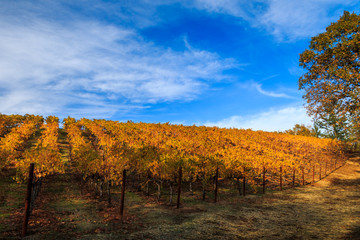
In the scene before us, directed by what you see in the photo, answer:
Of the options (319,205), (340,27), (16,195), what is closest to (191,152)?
(319,205)

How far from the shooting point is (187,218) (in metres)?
12.3

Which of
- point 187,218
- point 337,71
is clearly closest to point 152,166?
point 187,218

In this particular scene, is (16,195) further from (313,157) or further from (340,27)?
(313,157)

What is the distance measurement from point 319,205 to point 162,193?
13488 mm

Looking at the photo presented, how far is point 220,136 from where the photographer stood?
36.8 meters

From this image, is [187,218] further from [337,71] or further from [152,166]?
[337,71]

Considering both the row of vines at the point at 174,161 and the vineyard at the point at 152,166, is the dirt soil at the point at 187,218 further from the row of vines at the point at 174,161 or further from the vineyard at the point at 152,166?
the row of vines at the point at 174,161

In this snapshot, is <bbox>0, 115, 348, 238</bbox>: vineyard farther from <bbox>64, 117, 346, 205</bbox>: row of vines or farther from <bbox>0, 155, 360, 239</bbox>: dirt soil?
<bbox>0, 155, 360, 239</bbox>: dirt soil

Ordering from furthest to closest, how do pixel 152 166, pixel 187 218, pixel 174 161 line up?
pixel 152 166, pixel 174 161, pixel 187 218

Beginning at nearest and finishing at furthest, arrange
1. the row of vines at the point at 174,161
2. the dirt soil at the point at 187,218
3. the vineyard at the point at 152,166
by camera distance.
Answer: the dirt soil at the point at 187,218 < the vineyard at the point at 152,166 < the row of vines at the point at 174,161

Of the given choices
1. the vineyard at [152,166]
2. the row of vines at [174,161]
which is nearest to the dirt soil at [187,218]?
the vineyard at [152,166]

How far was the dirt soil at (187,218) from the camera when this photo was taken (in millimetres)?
9828

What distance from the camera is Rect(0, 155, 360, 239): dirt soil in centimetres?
983

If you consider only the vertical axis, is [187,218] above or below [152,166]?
below
